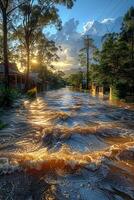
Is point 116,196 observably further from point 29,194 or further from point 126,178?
point 29,194

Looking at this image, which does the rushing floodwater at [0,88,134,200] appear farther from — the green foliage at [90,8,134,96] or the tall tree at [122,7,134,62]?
the tall tree at [122,7,134,62]

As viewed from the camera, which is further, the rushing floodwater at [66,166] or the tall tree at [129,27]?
the tall tree at [129,27]

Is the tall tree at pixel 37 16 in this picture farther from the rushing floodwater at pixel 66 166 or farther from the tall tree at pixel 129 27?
the rushing floodwater at pixel 66 166

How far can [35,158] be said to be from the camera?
7363 millimetres

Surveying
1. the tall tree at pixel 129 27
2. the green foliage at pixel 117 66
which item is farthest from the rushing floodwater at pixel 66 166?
the tall tree at pixel 129 27

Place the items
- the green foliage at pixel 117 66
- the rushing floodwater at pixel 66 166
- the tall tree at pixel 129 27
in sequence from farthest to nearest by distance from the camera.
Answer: the tall tree at pixel 129 27, the green foliage at pixel 117 66, the rushing floodwater at pixel 66 166

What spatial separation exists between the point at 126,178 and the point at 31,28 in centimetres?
3440

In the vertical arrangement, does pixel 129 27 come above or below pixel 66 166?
above

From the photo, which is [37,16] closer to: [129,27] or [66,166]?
[129,27]

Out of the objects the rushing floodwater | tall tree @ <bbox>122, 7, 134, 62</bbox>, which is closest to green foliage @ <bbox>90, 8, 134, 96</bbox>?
tall tree @ <bbox>122, 7, 134, 62</bbox>

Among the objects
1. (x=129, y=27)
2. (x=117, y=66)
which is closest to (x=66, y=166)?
(x=117, y=66)

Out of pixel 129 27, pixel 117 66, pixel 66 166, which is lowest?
pixel 66 166

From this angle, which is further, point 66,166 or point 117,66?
point 117,66

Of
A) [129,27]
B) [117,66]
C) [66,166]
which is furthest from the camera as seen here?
[129,27]
